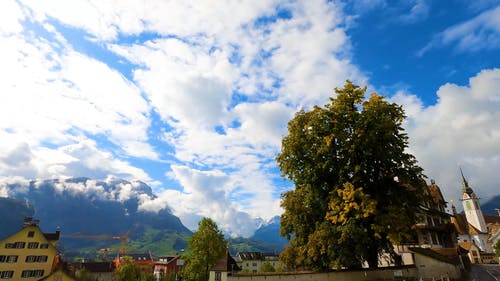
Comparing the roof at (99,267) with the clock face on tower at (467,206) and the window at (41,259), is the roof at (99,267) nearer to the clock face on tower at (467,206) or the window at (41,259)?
the window at (41,259)

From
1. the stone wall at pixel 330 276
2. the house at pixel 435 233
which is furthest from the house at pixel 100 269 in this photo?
the house at pixel 435 233

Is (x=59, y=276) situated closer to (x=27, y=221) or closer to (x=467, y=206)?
(x=27, y=221)

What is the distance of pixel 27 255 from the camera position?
206 feet

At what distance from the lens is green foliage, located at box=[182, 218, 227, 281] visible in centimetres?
5856

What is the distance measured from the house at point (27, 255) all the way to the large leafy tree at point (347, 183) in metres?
58.9

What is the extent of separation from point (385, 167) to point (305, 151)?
345 inches

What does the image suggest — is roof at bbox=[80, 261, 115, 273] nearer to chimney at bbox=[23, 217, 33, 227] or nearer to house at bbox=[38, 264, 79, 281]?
chimney at bbox=[23, 217, 33, 227]

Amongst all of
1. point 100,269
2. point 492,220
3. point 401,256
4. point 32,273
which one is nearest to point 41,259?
point 32,273

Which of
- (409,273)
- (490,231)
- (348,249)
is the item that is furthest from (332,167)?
(490,231)

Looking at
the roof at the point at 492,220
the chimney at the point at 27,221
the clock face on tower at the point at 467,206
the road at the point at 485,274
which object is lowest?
the road at the point at 485,274

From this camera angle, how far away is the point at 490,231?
10906 cm

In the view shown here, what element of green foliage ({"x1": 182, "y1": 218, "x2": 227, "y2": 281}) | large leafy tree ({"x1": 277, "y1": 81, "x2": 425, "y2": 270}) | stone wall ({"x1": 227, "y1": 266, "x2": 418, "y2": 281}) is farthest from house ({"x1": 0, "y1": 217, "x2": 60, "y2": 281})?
large leafy tree ({"x1": 277, "y1": 81, "x2": 425, "y2": 270})

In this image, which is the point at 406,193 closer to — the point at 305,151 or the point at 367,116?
the point at 367,116

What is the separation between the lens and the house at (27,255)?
6069 centimetres
